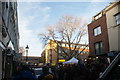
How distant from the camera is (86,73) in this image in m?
8.25

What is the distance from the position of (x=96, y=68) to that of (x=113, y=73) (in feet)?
24.9

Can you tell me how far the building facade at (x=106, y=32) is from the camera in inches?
753

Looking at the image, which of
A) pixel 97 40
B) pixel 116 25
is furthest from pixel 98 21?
pixel 116 25

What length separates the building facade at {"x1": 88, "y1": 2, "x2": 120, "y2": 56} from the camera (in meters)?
19.1

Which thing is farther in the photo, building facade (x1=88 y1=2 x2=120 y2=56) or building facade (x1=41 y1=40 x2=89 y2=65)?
building facade (x1=41 y1=40 x2=89 y2=65)

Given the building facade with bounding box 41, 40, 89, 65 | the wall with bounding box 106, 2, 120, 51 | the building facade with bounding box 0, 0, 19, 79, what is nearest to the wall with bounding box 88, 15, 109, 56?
the wall with bounding box 106, 2, 120, 51

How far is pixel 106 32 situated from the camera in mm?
21453

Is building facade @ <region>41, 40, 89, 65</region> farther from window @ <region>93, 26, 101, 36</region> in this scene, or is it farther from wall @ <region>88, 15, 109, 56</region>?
window @ <region>93, 26, 101, 36</region>

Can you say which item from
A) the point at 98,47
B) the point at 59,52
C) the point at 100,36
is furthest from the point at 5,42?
the point at 59,52

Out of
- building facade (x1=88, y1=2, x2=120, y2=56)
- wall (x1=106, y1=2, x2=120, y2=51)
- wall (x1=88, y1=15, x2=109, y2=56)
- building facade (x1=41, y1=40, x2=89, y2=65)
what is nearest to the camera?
wall (x1=106, y1=2, x2=120, y2=51)

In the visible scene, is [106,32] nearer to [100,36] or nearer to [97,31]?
[100,36]

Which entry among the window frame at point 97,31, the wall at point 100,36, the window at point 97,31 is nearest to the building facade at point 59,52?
the wall at point 100,36

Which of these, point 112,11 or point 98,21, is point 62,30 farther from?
point 112,11

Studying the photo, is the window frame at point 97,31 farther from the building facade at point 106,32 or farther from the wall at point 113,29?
the wall at point 113,29
